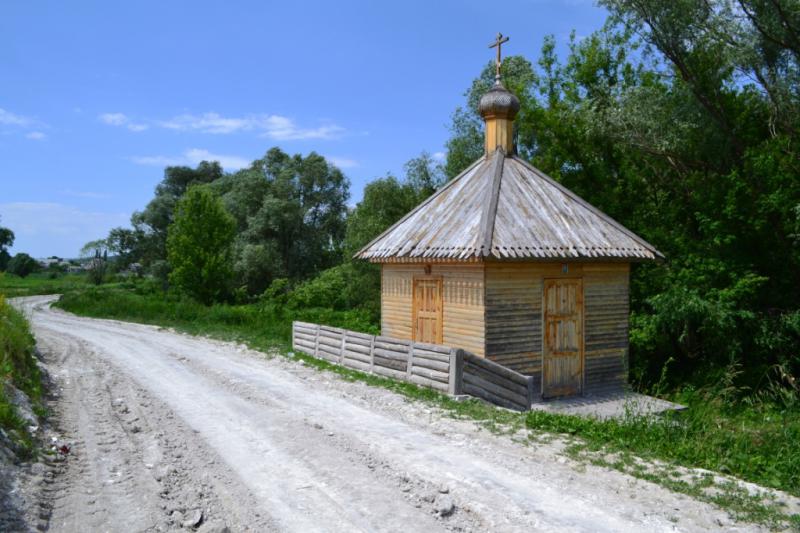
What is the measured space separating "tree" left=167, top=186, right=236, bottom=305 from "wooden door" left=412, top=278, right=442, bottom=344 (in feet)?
65.2

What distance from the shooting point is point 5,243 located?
5300 centimetres

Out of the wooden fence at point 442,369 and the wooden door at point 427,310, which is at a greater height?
the wooden door at point 427,310

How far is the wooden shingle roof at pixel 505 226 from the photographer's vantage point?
1299 cm

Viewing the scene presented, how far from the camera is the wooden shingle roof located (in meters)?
13.0

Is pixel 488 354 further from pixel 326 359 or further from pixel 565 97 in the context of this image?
pixel 565 97

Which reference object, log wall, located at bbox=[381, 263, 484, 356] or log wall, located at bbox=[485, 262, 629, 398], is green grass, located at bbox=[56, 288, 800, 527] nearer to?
log wall, located at bbox=[381, 263, 484, 356]

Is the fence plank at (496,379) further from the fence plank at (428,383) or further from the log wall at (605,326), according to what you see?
the log wall at (605,326)

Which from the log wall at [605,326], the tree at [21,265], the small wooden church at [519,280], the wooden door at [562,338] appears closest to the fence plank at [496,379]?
the small wooden church at [519,280]

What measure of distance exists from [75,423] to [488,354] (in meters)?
7.49

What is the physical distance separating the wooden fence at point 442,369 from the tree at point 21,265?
60.2m

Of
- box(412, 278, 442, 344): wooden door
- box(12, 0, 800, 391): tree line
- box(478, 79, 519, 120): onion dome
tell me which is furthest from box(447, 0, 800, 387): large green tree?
box(412, 278, 442, 344): wooden door

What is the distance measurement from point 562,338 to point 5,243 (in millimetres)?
53986

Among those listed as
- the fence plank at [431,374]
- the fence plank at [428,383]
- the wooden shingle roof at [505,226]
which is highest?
the wooden shingle roof at [505,226]

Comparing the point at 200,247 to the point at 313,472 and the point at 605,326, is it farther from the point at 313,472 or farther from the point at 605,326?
the point at 313,472
